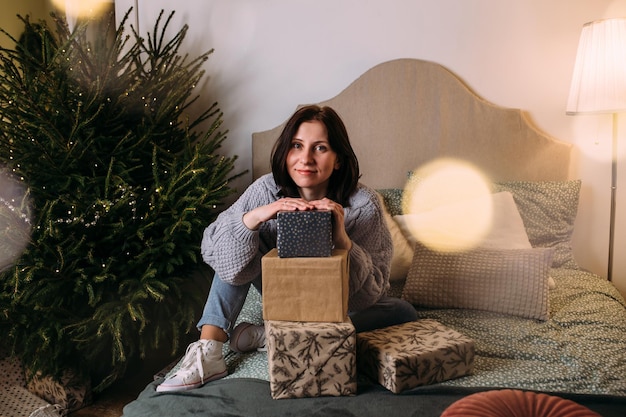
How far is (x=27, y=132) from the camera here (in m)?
1.95

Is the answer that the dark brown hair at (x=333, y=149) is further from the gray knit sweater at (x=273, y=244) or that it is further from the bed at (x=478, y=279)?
the bed at (x=478, y=279)

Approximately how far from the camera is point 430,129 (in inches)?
98.9

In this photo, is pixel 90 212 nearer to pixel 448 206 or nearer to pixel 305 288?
pixel 305 288

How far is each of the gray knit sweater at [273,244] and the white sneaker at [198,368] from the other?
0.18 metres

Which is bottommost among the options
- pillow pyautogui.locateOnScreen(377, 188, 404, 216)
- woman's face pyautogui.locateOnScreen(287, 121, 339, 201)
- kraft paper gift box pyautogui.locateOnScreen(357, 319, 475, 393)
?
kraft paper gift box pyautogui.locateOnScreen(357, 319, 475, 393)

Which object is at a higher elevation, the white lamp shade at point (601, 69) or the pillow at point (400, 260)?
the white lamp shade at point (601, 69)

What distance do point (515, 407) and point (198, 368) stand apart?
0.78 meters

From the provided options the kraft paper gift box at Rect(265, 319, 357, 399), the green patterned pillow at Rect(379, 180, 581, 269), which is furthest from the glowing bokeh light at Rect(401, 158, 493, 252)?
the kraft paper gift box at Rect(265, 319, 357, 399)

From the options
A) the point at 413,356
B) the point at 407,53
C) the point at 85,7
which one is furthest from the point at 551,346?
the point at 85,7

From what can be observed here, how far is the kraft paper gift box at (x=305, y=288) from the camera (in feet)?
4.49

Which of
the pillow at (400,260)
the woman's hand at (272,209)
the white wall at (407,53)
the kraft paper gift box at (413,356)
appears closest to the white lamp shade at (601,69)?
the white wall at (407,53)

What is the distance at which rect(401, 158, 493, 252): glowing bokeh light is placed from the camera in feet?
6.95

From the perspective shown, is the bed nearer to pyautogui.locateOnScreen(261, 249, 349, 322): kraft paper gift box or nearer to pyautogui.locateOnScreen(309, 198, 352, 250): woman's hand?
pyautogui.locateOnScreen(261, 249, 349, 322): kraft paper gift box

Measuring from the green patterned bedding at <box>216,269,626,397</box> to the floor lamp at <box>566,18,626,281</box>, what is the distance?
0.65m
